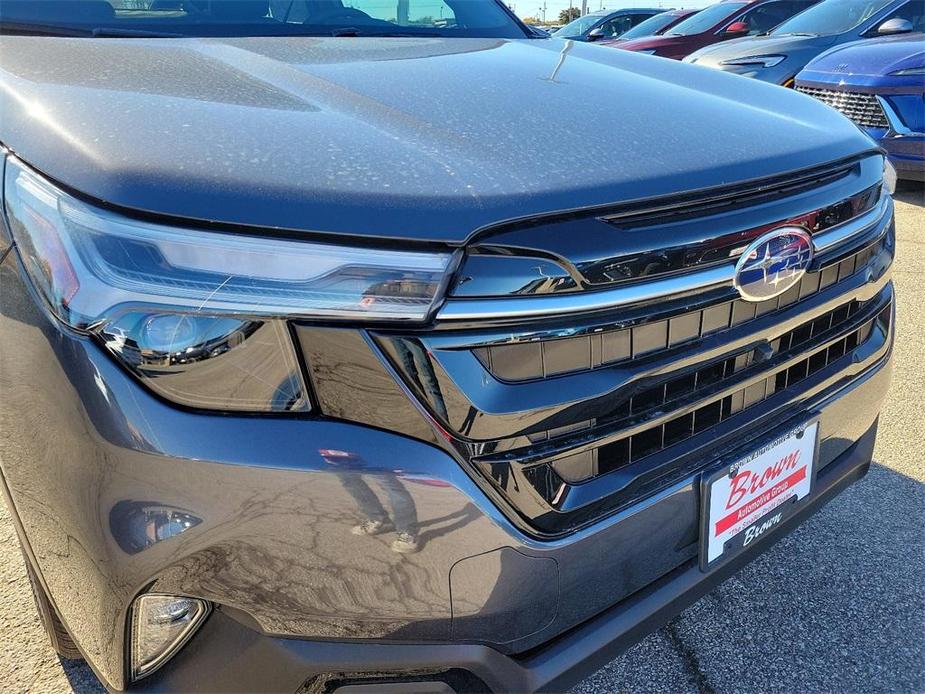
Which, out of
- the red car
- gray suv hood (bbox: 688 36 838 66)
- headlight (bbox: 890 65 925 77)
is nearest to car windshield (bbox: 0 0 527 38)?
headlight (bbox: 890 65 925 77)

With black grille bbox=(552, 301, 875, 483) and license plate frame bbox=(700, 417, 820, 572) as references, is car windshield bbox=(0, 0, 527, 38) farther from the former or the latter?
license plate frame bbox=(700, 417, 820, 572)

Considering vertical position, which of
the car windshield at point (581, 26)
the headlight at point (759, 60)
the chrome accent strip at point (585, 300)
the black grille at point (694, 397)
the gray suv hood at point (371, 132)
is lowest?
the car windshield at point (581, 26)

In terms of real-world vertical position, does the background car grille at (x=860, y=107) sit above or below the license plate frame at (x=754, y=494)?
below

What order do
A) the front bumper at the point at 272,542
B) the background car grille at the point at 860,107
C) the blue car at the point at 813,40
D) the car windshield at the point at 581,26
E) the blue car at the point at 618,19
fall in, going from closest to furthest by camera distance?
1. the front bumper at the point at 272,542
2. the background car grille at the point at 860,107
3. the blue car at the point at 813,40
4. the car windshield at the point at 581,26
5. the blue car at the point at 618,19

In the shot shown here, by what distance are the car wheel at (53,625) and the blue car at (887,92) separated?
18.6 ft

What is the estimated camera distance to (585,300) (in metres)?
1.06

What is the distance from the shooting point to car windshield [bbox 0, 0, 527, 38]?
1.87 meters

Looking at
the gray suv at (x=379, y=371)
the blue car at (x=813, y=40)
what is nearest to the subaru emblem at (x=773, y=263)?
the gray suv at (x=379, y=371)

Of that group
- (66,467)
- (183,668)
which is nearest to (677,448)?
(183,668)

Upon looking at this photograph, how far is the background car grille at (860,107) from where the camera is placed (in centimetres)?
535

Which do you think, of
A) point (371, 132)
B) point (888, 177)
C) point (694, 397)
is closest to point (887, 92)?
point (888, 177)

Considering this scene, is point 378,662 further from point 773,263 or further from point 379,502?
point 773,263

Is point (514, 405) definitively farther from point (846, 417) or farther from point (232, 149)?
point (846, 417)

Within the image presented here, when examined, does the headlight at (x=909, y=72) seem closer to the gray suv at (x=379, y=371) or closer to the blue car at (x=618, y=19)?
the gray suv at (x=379, y=371)
